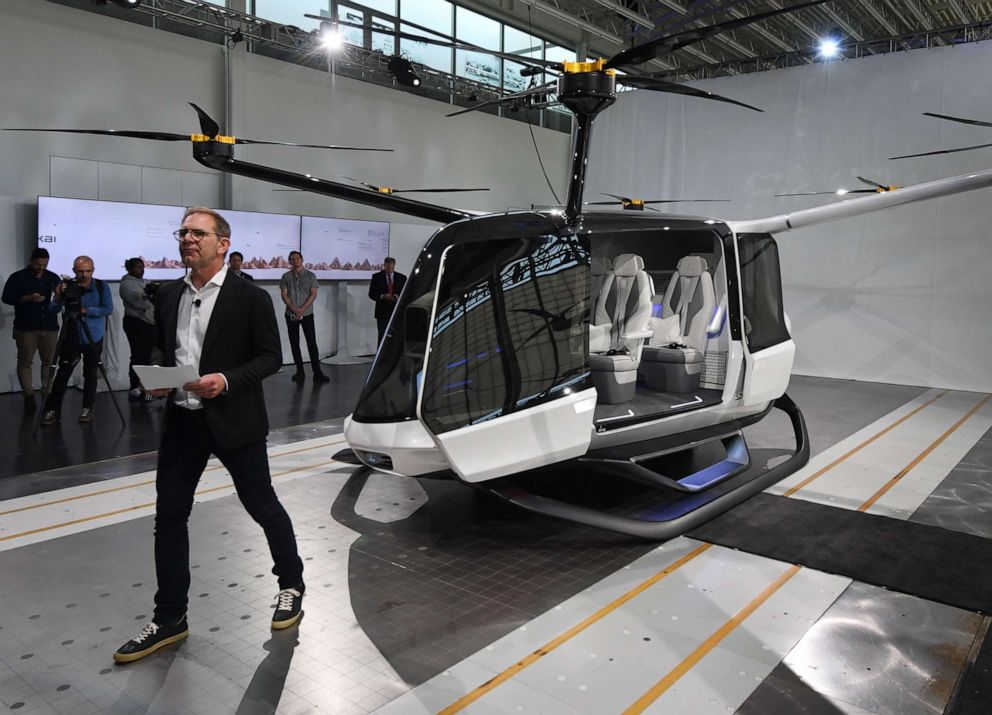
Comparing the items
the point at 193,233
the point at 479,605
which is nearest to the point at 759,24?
the point at 479,605

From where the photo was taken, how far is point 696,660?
3.19 m

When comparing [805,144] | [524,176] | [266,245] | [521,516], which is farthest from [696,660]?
[524,176]

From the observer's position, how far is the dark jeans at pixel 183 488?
3.07m

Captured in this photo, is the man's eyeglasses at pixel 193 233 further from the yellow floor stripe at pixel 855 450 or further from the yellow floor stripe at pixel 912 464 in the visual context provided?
the yellow floor stripe at pixel 912 464

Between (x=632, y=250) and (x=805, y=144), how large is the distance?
438cm

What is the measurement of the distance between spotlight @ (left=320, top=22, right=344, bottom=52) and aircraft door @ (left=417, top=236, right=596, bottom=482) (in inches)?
304

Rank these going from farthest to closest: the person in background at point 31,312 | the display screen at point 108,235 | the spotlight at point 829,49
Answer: the spotlight at point 829,49 → the display screen at point 108,235 → the person in background at point 31,312

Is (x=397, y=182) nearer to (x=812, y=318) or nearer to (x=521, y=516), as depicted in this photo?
(x=812, y=318)

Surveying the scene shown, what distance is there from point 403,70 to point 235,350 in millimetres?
8326

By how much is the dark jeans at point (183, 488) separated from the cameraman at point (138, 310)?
5.71m

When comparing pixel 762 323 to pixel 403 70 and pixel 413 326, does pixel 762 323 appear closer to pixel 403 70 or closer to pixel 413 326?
pixel 413 326

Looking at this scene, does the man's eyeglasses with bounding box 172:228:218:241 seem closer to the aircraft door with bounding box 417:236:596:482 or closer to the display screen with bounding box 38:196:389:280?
the aircraft door with bounding box 417:236:596:482

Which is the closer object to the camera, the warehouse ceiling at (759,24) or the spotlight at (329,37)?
the spotlight at (329,37)

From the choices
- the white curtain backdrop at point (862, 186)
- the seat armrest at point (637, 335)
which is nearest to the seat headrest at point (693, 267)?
the seat armrest at point (637, 335)
